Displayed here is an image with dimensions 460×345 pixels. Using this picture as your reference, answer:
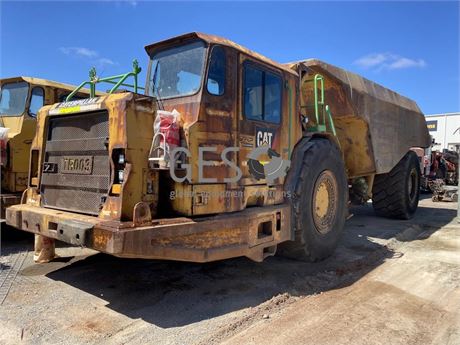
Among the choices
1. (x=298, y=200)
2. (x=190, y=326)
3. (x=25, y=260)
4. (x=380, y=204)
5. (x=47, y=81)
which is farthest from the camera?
(x=380, y=204)

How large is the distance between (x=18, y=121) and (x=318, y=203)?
525cm

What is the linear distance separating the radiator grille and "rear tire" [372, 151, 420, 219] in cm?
662

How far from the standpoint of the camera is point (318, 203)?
219 inches

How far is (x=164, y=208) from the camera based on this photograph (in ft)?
13.1

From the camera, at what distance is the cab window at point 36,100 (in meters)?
7.11

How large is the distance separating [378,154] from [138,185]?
5.33m

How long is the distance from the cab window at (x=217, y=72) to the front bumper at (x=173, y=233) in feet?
4.20

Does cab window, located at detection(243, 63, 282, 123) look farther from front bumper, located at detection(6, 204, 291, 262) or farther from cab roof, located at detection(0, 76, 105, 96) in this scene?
cab roof, located at detection(0, 76, 105, 96)

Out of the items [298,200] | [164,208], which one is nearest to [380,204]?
[298,200]

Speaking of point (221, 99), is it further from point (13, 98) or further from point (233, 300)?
point (13, 98)

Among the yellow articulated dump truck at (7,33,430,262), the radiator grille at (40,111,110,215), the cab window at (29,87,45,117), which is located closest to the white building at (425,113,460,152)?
the yellow articulated dump truck at (7,33,430,262)

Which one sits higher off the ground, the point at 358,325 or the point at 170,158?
the point at 170,158

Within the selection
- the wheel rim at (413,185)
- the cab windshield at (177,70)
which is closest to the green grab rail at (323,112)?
the cab windshield at (177,70)

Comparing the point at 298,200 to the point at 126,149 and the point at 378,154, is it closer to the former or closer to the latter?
the point at 126,149
